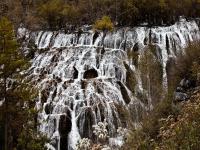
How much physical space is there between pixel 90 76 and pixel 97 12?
21.2 m

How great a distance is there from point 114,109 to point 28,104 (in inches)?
260

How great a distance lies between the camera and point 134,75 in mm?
40281

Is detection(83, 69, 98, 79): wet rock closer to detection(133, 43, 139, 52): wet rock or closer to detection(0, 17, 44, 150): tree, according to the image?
detection(133, 43, 139, 52): wet rock

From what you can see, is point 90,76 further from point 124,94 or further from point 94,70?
point 124,94

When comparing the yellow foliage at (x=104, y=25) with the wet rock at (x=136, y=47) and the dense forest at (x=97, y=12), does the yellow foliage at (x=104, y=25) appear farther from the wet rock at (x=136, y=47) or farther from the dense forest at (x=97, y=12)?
the wet rock at (x=136, y=47)

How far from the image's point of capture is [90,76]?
4025 centimetres

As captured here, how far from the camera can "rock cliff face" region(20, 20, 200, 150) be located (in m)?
33.4

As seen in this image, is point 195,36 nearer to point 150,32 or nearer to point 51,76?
point 150,32

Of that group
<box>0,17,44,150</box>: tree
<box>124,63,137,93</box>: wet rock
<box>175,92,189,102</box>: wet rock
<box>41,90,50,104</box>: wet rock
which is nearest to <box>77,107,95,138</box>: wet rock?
<box>41,90,50,104</box>: wet rock

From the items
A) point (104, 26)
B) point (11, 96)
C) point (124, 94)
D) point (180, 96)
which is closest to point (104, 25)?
point (104, 26)

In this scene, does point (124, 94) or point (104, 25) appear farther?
point (104, 25)

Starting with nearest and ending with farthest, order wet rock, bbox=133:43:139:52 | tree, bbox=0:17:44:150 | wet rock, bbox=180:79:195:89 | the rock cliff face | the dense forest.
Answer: tree, bbox=0:17:44:150 < wet rock, bbox=180:79:195:89 < the rock cliff face < wet rock, bbox=133:43:139:52 < the dense forest

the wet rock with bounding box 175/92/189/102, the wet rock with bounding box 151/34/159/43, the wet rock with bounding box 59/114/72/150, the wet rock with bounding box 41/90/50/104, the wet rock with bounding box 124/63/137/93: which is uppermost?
the wet rock with bounding box 151/34/159/43

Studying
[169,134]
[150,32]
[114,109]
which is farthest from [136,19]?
[169,134]
